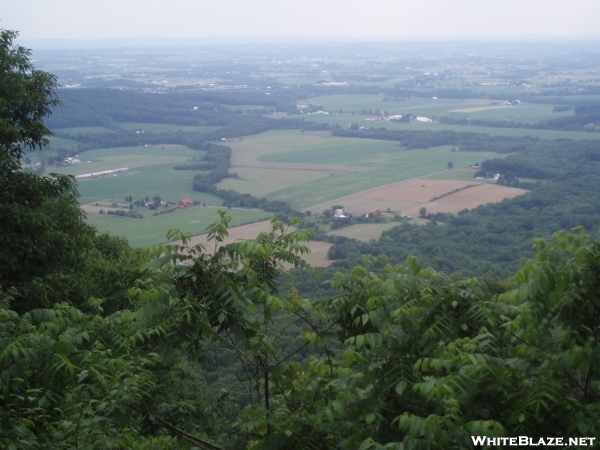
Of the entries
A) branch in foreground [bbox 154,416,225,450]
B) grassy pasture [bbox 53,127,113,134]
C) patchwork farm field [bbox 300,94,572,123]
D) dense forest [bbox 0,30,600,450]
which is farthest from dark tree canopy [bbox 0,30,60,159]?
patchwork farm field [bbox 300,94,572,123]


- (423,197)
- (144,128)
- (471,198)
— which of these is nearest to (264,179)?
(423,197)

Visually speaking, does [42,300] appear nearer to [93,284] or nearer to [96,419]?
[93,284]

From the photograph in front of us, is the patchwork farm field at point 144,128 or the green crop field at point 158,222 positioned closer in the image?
the green crop field at point 158,222

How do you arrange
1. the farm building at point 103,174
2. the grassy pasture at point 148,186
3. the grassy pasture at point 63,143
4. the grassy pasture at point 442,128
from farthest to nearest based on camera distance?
1. the grassy pasture at point 442,128
2. the grassy pasture at point 63,143
3. the farm building at point 103,174
4. the grassy pasture at point 148,186

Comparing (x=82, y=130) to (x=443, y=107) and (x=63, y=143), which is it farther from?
(x=443, y=107)

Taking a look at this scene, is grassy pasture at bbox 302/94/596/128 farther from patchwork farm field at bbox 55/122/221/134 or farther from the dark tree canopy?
the dark tree canopy

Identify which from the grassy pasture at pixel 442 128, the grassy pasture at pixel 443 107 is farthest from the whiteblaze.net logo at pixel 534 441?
the grassy pasture at pixel 443 107

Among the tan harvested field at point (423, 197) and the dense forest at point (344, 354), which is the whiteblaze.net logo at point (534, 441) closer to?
the dense forest at point (344, 354)
